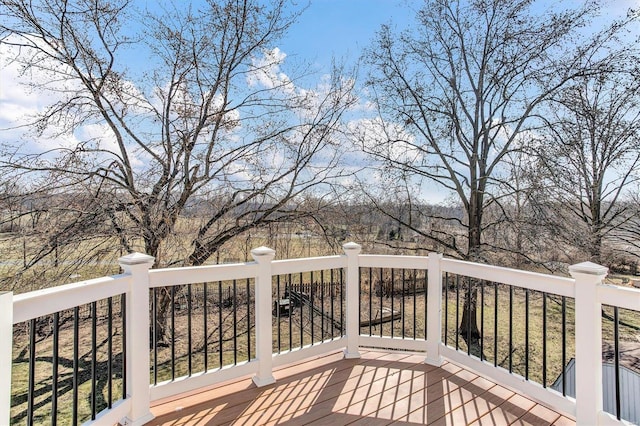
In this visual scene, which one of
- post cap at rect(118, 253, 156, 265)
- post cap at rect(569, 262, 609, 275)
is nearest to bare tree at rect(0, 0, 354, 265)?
post cap at rect(118, 253, 156, 265)

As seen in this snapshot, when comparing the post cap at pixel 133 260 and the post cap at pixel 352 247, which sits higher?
the post cap at pixel 133 260

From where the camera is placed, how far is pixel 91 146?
5.37 meters

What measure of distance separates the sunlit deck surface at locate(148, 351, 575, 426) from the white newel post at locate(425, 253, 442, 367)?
12 cm

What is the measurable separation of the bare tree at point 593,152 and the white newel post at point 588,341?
483 centimetres

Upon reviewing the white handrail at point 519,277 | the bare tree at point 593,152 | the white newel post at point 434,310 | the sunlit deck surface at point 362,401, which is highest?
the bare tree at point 593,152

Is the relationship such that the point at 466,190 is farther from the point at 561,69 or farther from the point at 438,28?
the point at 438,28

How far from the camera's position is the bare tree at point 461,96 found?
6.61 meters

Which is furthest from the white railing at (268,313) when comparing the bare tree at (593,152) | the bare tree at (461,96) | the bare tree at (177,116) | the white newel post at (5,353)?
the bare tree at (593,152)

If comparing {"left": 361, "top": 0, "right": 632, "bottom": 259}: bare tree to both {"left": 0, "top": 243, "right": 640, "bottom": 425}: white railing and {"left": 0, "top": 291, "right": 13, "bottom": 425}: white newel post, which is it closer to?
{"left": 0, "top": 243, "right": 640, "bottom": 425}: white railing

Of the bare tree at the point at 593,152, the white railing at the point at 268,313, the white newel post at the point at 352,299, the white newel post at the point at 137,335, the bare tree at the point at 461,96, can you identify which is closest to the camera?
the white railing at the point at 268,313

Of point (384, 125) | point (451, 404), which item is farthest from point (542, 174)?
point (451, 404)

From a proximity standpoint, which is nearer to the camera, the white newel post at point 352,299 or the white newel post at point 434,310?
the white newel post at point 434,310

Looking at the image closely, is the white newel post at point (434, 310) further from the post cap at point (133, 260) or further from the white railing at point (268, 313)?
the post cap at point (133, 260)

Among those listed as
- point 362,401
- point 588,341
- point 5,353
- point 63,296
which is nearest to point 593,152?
point 588,341
